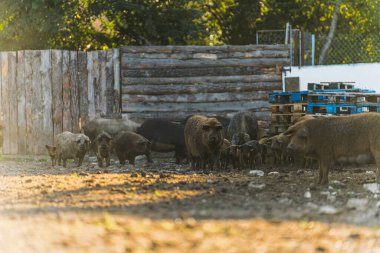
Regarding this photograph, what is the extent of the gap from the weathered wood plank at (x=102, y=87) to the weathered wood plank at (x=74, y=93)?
539mm

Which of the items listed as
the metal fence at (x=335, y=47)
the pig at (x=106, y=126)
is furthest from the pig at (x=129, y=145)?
the metal fence at (x=335, y=47)

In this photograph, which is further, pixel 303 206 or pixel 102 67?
pixel 102 67

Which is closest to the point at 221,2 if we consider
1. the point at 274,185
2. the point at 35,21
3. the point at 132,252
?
the point at 35,21

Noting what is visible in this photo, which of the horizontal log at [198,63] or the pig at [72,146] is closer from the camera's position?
the pig at [72,146]

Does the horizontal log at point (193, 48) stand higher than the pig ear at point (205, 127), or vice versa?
the horizontal log at point (193, 48)

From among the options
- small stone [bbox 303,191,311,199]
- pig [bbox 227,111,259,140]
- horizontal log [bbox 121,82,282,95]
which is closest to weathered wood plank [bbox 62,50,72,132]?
horizontal log [bbox 121,82,282,95]

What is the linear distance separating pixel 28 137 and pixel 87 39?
5.88m

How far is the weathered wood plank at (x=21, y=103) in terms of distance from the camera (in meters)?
19.5

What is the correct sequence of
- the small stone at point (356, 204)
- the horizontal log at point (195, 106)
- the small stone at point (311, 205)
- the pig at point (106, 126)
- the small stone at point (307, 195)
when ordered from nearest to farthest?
1. the small stone at point (311, 205)
2. the small stone at point (356, 204)
3. the small stone at point (307, 195)
4. the pig at point (106, 126)
5. the horizontal log at point (195, 106)

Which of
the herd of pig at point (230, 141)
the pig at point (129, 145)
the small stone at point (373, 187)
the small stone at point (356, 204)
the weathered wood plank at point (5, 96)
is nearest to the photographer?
the small stone at point (356, 204)

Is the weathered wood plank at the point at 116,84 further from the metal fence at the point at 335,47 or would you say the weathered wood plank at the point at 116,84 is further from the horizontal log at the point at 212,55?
the metal fence at the point at 335,47

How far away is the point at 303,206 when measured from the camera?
9.16 meters

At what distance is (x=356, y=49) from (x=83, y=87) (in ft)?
25.4

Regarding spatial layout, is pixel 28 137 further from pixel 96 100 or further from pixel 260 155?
pixel 260 155
